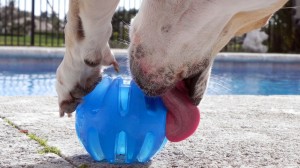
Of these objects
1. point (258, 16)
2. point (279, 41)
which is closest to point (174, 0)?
point (258, 16)

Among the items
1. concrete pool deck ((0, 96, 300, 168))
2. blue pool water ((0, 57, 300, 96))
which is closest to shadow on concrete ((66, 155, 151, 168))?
concrete pool deck ((0, 96, 300, 168))

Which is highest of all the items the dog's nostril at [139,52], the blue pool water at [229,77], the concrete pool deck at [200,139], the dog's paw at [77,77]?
the dog's nostril at [139,52]

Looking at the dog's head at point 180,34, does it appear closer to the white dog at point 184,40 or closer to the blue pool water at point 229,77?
the white dog at point 184,40

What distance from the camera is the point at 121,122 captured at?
192 centimetres

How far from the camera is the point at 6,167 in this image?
1.91m

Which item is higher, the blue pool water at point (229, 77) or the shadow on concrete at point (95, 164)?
the shadow on concrete at point (95, 164)

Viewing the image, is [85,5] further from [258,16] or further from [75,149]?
[258,16]

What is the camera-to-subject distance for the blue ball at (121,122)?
1.91 m

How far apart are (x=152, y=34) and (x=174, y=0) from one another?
0.11 metres

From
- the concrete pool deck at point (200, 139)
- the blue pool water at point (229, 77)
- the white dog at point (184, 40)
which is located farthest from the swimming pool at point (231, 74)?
the white dog at point (184, 40)

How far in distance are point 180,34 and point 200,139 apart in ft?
3.80

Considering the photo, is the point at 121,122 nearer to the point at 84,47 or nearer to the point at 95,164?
the point at 95,164

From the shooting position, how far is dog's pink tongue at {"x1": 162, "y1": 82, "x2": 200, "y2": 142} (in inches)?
69.5

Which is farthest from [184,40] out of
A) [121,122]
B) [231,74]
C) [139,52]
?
[231,74]
